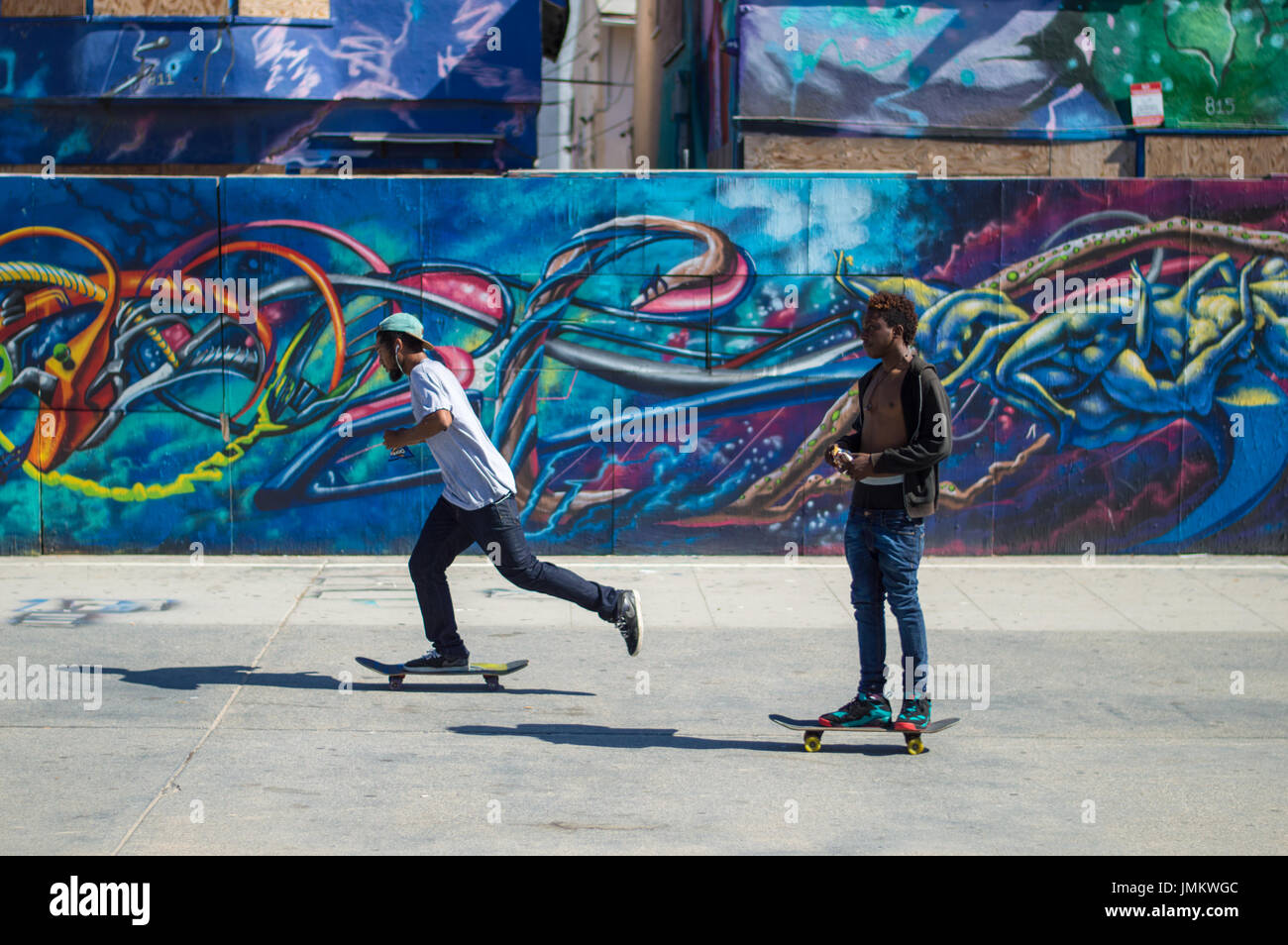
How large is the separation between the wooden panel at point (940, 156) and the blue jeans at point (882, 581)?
21.0 ft

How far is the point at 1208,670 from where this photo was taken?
26.0 feet

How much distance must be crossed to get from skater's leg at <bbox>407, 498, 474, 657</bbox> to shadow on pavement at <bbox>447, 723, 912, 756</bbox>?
750 mm

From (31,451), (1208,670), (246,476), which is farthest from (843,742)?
(31,451)

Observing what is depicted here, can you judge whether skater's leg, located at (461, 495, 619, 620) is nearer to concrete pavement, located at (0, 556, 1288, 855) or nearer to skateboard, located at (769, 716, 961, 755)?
concrete pavement, located at (0, 556, 1288, 855)

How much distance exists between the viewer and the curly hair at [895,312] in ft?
20.5

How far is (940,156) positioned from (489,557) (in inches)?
260

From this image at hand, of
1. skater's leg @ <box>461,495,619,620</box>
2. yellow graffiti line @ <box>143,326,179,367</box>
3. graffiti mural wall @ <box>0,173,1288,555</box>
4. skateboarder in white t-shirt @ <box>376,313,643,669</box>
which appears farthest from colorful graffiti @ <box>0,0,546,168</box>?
skater's leg @ <box>461,495,619,620</box>

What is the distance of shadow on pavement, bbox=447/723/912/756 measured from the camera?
650cm

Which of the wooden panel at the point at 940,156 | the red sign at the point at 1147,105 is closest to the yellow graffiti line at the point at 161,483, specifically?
the wooden panel at the point at 940,156

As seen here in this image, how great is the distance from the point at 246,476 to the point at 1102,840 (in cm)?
708

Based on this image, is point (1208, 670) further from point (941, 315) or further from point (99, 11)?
point (99, 11)

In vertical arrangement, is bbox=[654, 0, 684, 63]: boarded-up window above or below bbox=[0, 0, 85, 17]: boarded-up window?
above

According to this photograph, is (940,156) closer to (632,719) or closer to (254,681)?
(632,719)

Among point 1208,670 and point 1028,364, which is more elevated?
point 1028,364
